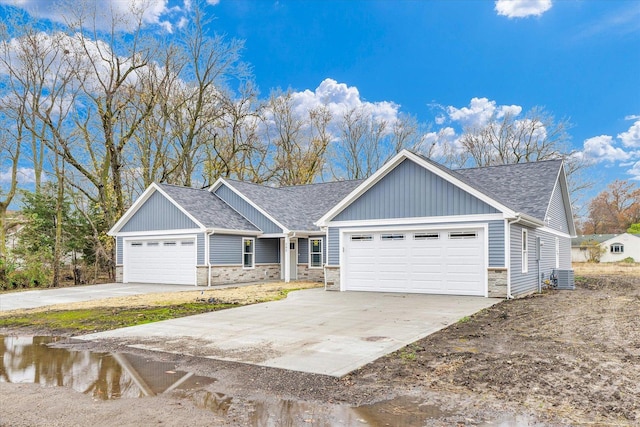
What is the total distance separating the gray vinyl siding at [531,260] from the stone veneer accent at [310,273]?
962 cm

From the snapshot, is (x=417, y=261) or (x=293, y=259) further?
(x=293, y=259)

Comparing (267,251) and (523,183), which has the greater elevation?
(523,183)

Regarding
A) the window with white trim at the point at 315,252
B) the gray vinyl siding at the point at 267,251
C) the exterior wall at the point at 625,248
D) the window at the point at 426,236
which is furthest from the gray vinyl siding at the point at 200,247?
the exterior wall at the point at 625,248

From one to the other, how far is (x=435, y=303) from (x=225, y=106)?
2508 centimetres

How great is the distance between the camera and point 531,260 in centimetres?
1705

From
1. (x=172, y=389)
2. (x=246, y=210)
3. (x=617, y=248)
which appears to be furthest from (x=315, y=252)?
(x=617, y=248)

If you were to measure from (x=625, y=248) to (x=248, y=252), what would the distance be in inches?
1830

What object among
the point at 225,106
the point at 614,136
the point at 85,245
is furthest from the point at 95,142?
the point at 614,136

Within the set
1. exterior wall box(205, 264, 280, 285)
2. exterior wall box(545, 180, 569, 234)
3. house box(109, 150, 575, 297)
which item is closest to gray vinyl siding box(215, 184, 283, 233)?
house box(109, 150, 575, 297)

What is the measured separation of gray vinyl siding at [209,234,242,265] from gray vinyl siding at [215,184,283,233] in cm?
149

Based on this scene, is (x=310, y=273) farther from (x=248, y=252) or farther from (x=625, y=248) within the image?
(x=625, y=248)

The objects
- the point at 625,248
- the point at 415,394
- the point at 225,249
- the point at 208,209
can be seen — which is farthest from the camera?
the point at 625,248

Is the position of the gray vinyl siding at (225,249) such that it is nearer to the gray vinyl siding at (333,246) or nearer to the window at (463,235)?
the gray vinyl siding at (333,246)

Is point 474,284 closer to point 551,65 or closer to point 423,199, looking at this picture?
point 423,199
